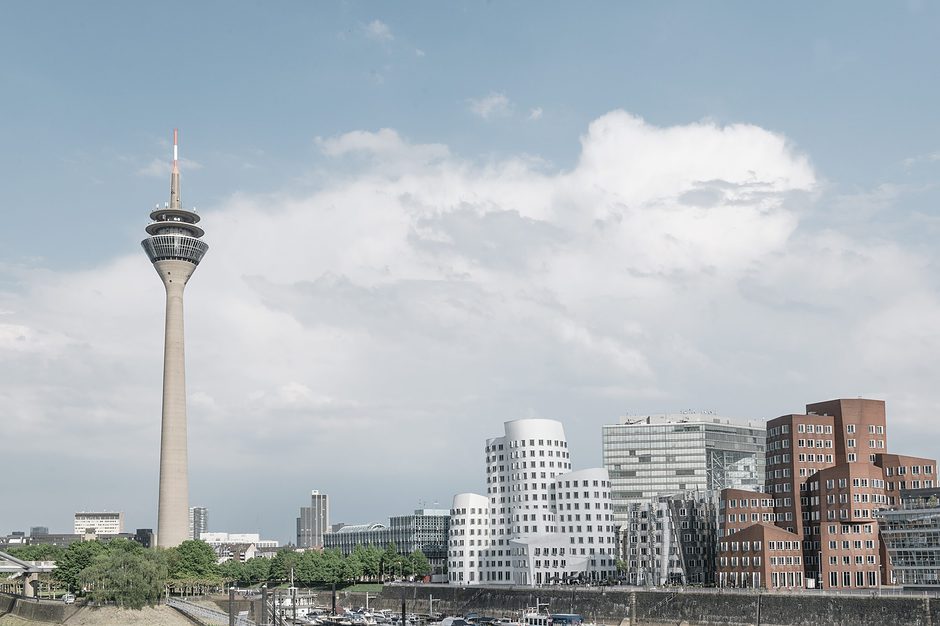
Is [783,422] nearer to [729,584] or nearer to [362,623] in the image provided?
[729,584]

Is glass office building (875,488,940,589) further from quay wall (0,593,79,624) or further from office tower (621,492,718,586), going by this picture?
quay wall (0,593,79,624)

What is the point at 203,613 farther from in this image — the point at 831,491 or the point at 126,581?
the point at 831,491

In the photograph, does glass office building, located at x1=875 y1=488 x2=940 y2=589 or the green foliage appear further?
the green foliage

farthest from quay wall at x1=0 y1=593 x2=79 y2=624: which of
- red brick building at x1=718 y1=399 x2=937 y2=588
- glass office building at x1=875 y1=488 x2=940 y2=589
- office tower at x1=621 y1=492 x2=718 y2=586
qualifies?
glass office building at x1=875 y1=488 x2=940 y2=589

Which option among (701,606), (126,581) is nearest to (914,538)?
(701,606)

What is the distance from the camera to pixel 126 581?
16188cm

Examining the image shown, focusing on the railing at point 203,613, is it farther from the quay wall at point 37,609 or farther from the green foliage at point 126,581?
the quay wall at point 37,609

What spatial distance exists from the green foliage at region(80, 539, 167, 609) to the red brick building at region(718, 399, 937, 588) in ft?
288

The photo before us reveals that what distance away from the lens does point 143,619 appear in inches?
6319

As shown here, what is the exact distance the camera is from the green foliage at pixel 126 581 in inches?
6368

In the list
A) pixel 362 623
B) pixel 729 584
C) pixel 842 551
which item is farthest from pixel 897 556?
pixel 362 623

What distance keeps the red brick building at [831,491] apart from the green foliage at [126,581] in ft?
288

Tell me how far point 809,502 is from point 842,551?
1017 centimetres

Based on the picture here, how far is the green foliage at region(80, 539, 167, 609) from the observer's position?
161750mm
